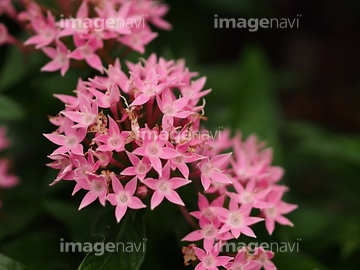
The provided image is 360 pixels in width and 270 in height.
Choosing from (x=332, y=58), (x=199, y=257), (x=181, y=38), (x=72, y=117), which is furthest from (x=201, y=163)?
(x=332, y=58)

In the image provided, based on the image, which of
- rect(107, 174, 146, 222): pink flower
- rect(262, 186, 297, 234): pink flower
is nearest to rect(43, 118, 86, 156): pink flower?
rect(107, 174, 146, 222): pink flower

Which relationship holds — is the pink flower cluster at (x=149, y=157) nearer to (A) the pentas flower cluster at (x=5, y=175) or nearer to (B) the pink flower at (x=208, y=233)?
(B) the pink flower at (x=208, y=233)

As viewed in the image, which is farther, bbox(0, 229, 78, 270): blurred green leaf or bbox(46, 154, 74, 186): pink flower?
bbox(0, 229, 78, 270): blurred green leaf

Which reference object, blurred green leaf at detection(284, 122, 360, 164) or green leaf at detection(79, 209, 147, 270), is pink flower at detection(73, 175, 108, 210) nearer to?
green leaf at detection(79, 209, 147, 270)

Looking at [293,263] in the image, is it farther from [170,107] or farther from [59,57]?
[59,57]

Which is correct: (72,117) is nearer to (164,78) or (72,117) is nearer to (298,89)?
(164,78)
